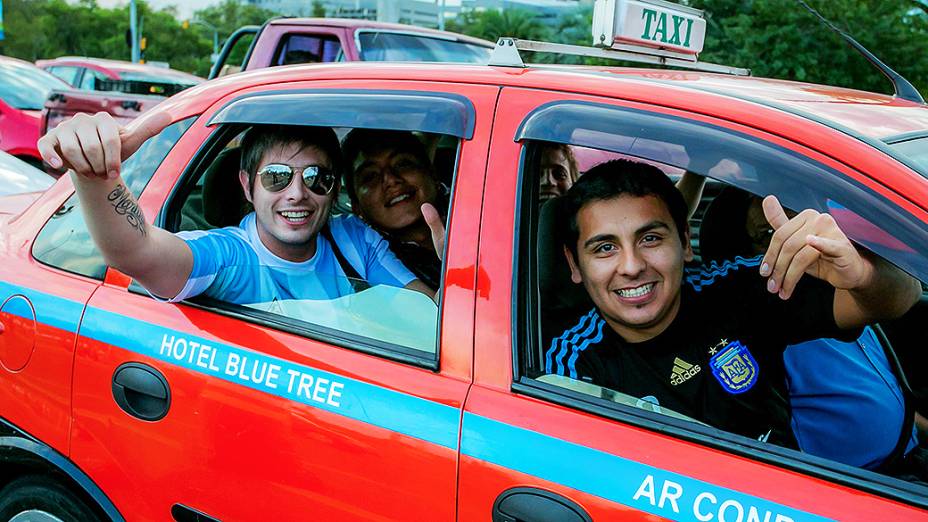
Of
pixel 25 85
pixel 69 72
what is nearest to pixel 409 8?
pixel 69 72

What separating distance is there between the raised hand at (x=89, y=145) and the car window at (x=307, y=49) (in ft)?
17.3

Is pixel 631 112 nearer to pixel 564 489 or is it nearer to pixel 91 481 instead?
pixel 564 489

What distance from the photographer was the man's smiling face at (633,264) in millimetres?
2072

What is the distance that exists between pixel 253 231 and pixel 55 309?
20.3 inches

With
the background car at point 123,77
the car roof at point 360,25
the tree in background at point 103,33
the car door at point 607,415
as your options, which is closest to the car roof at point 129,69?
the background car at point 123,77

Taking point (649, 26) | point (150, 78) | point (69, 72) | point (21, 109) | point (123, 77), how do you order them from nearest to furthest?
1. point (649, 26)
2. point (21, 109)
3. point (150, 78)
4. point (123, 77)
5. point (69, 72)

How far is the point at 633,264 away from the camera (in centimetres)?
206

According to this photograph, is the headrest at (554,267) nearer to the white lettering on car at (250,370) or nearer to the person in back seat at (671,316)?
the person in back seat at (671,316)

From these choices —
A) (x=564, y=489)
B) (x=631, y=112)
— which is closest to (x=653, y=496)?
(x=564, y=489)

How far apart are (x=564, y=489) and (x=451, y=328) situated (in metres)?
0.39

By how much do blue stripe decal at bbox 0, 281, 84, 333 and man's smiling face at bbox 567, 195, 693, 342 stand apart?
4.04 ft

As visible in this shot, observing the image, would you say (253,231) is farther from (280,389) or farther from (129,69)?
(129,69)

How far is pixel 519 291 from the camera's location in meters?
1.82

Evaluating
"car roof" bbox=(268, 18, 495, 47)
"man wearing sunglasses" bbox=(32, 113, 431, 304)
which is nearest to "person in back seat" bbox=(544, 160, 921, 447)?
"man wearing sunglasses" bbox=(32, 113, 431, 304)
